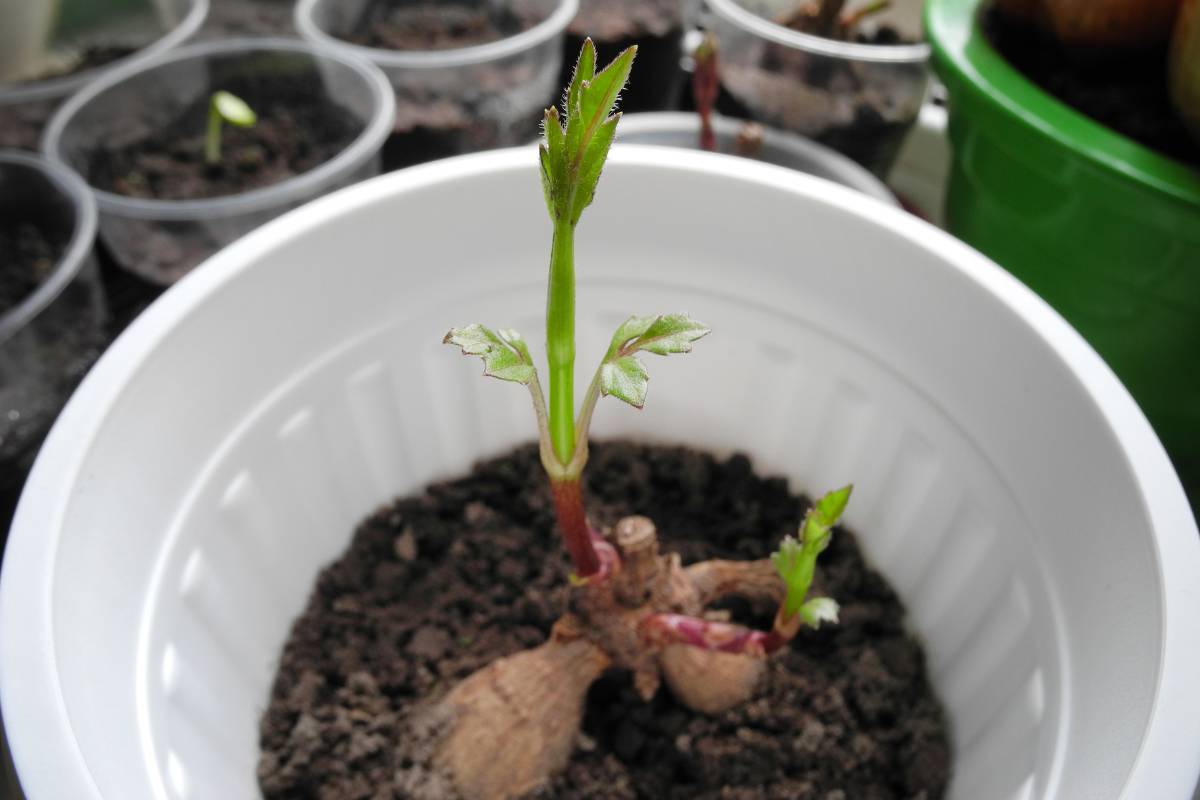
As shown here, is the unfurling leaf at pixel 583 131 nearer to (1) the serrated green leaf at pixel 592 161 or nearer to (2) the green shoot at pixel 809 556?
(1) the serrated green leaf at pixel 592 161

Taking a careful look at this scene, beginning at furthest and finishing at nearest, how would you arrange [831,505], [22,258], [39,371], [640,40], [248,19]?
[248,19], [640,40], [22,258], [39,371], [831,505]

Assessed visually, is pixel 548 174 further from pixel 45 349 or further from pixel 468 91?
pixel 468 91

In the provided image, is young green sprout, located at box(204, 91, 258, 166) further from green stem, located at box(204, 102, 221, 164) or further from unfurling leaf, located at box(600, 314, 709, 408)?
unfurling leaf, located at box(600, 314, 709, 408)

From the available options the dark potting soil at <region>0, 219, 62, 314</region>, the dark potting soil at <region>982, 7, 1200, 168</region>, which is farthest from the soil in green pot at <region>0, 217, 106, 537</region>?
the dark potting soil at <region>982, 7, 1200, 168</region>

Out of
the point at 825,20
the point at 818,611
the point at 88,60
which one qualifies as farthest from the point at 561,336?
the point at 88,60

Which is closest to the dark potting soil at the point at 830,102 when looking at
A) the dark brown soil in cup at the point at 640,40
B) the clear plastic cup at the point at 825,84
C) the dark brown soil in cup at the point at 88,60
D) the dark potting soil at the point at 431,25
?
the clear plastic cup at the point at 825,84

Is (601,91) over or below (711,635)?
over

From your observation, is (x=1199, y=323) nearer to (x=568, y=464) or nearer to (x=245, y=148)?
(x=568, y=464)
